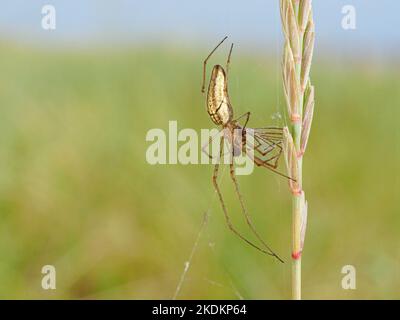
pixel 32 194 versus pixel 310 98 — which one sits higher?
pixel 310 98

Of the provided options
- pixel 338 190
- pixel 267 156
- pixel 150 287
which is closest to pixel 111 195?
pixel 150 287

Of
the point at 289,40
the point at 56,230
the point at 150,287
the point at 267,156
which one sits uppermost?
the point at 289,40

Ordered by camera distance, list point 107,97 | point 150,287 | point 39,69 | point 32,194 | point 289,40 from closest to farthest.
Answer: point 289,40 → point 150,287 → point 32,194 → point 107,97 → point 39,69

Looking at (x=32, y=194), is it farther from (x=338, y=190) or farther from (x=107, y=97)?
(x=338, y=190)

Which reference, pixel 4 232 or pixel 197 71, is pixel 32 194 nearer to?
pixel 4 232

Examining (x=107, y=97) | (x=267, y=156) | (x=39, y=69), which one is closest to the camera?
(x=267, y=156)

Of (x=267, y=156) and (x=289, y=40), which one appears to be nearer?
(x=289, y=40)
